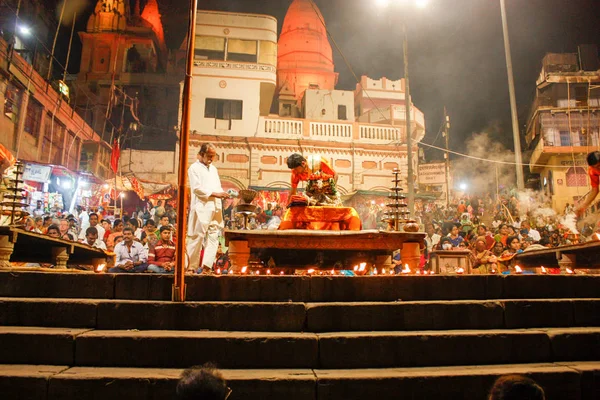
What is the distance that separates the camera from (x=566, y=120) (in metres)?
29.2

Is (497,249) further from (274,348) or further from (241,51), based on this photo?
(241,51)

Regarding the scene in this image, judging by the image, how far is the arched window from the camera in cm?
2834

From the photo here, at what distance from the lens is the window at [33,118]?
18.8 m

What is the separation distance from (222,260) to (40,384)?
8.54m

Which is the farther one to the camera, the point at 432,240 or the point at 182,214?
the point at 432,240

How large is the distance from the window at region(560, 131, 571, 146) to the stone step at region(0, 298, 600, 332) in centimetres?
3118

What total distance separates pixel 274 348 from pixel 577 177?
3226cm

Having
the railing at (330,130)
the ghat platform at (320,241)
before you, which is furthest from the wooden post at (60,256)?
the railing at (330,130)

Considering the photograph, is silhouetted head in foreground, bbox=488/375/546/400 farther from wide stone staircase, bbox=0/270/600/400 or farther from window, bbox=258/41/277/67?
window, bbox=258/41/277/67

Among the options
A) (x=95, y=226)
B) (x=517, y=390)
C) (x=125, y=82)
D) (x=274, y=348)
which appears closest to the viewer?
(x=517, y=390)

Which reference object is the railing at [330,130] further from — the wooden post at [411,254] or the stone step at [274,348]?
the stone step at [274,348]

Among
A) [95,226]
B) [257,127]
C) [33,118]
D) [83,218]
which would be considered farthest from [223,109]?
[95,226]

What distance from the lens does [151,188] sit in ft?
75.9

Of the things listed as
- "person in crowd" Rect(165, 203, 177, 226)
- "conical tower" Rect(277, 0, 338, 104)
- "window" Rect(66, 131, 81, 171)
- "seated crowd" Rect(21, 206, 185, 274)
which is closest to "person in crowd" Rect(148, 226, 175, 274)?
"seated crowd" Rect(21, 206, 185, 274)
